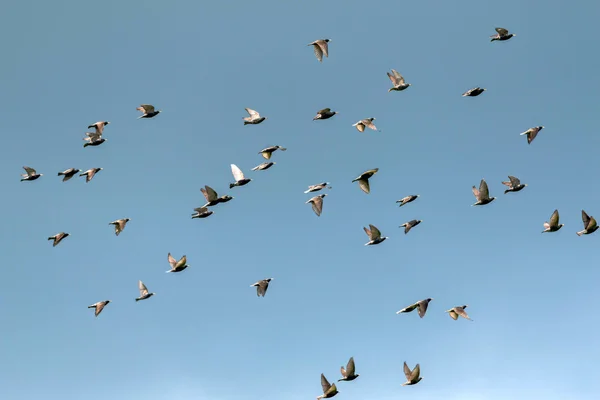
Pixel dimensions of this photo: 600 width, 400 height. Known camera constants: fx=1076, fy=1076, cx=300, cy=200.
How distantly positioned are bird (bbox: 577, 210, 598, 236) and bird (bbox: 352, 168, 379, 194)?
21.4m

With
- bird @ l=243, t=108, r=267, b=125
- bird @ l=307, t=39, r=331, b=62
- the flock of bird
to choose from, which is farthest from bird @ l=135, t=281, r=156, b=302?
bird @ l=307, t=39, r=331, b=62

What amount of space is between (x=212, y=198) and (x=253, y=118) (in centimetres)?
901

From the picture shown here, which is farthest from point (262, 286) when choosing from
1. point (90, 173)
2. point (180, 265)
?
point (90, 173)

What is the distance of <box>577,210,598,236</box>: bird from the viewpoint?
108 metres

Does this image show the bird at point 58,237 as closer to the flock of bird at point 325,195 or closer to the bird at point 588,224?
the flock of bird at point 325,195

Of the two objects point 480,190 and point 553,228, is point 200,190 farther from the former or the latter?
point 553,228

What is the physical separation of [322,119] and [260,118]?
6.24 meters

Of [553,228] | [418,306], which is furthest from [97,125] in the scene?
[553,228]

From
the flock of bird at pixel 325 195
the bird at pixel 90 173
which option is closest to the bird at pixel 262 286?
the flock of bird at pixel 325 195

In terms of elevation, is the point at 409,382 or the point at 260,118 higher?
the point at 260,118

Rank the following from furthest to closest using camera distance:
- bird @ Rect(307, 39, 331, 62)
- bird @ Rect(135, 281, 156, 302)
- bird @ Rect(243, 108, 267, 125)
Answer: bird @ Rect(135, 281, 156, 302), bird @ Rect(243, 108, 267, 125), bird @ Rect(307, 39, 331, 62)

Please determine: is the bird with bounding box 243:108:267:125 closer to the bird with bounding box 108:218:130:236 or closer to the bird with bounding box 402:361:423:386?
the bird with bounding box 108:218:130:236

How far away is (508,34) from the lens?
10525 cm

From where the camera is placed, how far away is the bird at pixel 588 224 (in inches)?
4257
